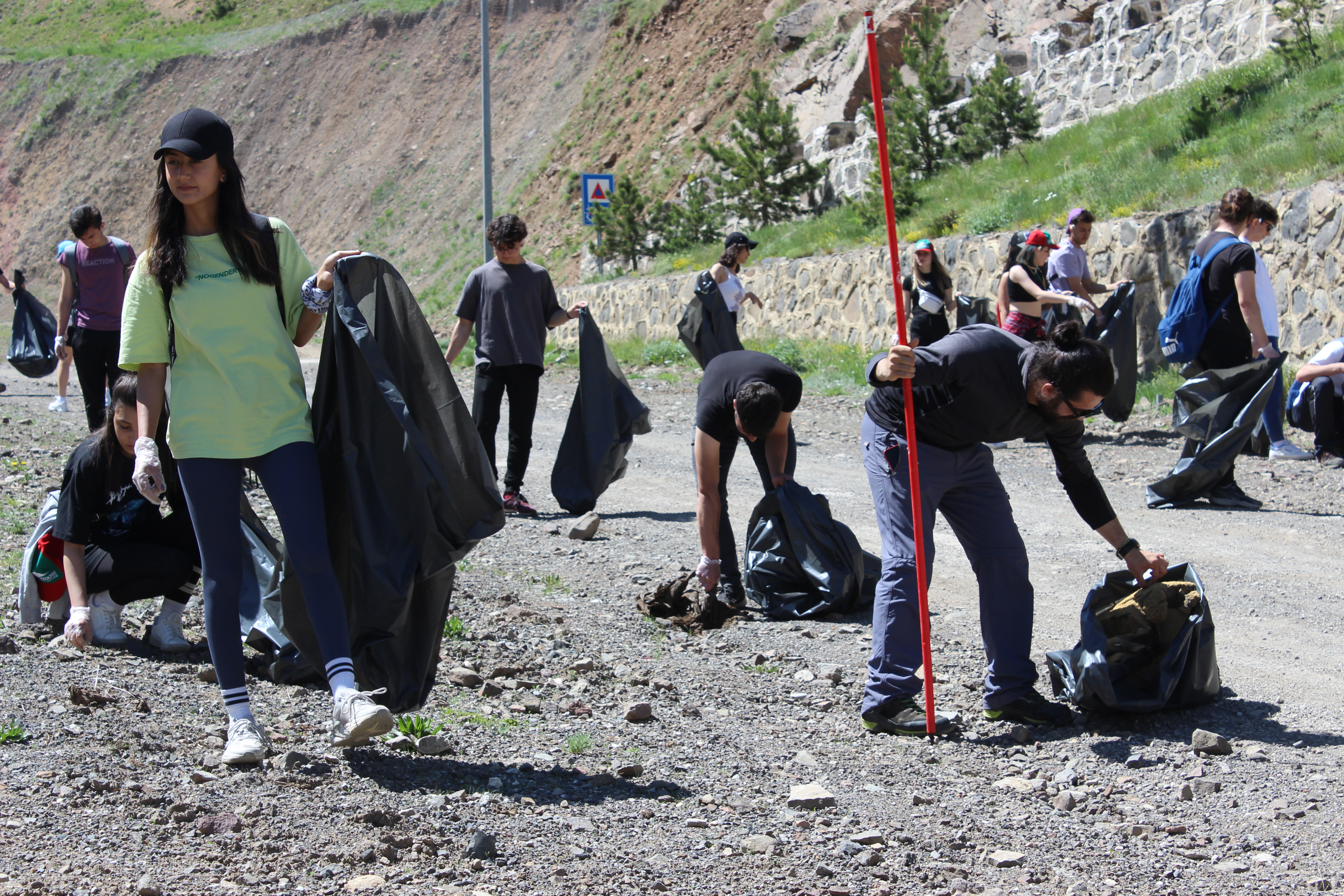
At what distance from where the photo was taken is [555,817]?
122 inches

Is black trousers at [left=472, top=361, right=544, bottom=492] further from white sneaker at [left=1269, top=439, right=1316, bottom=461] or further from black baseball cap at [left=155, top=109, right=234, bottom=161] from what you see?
white sneaker at [left=1269, top=439, right=1316, bottom=461]

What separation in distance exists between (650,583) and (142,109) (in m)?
56.2

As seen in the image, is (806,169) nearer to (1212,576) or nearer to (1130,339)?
(1130,339)

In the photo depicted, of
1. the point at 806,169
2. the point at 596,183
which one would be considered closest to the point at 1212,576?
the point at 806,169

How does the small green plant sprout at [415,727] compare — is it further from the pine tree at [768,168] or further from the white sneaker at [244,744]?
the pine tree at [768,168]

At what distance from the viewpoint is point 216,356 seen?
3225 millimetres

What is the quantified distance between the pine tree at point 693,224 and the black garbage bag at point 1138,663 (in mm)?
19768

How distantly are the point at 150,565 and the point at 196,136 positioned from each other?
196 cm

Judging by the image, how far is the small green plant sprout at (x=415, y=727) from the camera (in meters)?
3.64

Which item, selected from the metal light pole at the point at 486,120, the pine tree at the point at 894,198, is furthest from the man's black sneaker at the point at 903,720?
the metal light pole at the point at 486,120

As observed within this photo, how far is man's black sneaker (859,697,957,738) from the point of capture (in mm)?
3861

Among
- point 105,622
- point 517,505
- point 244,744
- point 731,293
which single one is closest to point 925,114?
point 731,293

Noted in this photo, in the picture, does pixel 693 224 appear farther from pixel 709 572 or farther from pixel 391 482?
pixel 391 482

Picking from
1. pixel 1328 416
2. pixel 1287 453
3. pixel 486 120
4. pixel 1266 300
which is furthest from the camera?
pixel 486 120
